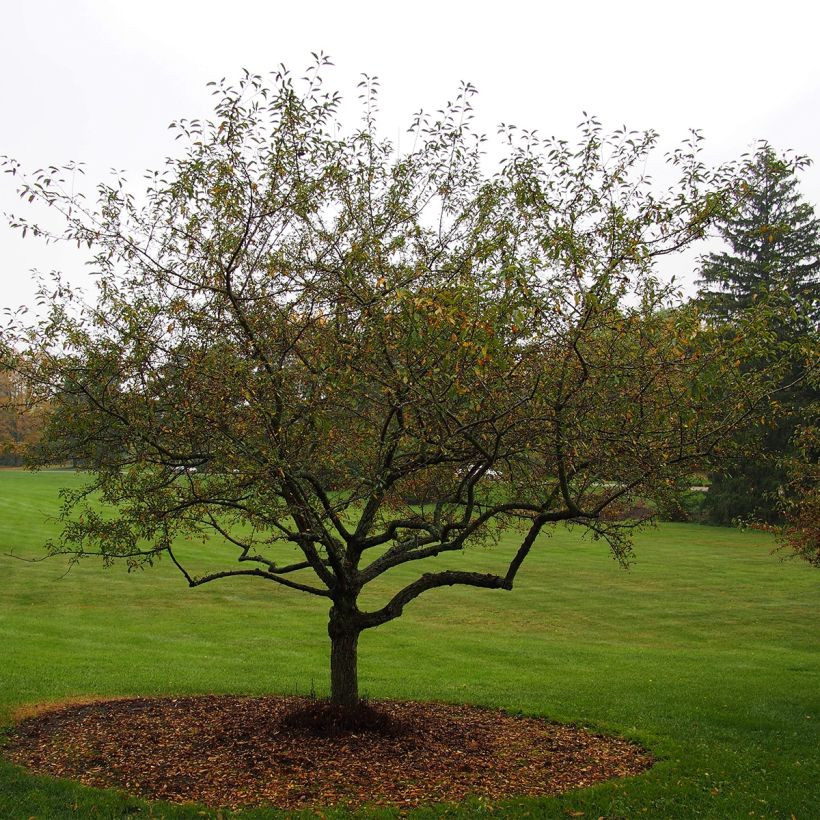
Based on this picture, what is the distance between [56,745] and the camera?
940cm

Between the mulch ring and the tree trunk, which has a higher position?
the tree trunk

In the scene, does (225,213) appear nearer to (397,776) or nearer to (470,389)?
(470,389)

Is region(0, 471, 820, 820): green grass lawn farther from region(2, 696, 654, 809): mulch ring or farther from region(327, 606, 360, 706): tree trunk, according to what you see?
region(327, 606, 360, 706): tree trunk

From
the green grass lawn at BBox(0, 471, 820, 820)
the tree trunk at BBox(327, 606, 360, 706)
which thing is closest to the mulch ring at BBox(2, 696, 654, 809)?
the tree trunk at BBox(327, 606, 360, 706)

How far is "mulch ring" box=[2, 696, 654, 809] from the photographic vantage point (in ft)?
26.8

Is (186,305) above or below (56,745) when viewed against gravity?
above

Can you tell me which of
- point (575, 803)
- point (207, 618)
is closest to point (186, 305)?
point (575, 803)

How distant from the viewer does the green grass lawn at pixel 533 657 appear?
8500 mm

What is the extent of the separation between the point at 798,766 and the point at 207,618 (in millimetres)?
17263

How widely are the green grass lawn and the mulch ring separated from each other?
0.45 m

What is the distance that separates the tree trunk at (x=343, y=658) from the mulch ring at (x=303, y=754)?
0.98ft

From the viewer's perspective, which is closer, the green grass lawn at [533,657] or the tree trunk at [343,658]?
the green grass lawn at [533,657]

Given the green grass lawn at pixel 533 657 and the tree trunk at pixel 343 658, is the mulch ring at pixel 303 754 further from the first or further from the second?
the green grass lawn at pixel 533 657

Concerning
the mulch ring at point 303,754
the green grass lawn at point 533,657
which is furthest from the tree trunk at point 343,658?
the green grass lawn at point 533,657
